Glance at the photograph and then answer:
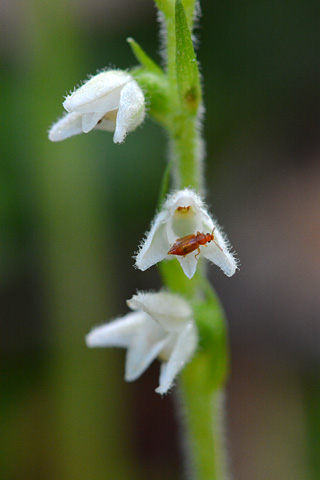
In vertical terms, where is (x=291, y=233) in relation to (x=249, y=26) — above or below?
below

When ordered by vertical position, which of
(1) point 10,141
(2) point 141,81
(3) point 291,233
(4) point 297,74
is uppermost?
(4) point 297,74

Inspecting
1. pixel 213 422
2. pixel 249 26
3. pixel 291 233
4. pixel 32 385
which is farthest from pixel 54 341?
pixel 249 26

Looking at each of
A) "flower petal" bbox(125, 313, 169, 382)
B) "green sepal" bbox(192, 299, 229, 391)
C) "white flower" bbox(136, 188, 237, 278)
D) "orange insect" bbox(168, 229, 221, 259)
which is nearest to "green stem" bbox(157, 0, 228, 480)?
"green sepal" bbox(192, 299, 229, 391)

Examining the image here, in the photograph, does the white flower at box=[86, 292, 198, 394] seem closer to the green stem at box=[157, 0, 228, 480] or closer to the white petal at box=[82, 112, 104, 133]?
the green stem at box=[157, 0, 228, 480]

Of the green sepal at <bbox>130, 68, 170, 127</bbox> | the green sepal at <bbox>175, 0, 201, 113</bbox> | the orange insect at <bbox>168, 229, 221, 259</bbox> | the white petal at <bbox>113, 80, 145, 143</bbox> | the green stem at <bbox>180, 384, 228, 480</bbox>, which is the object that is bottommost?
the green stem at <bbox>180, 384, 228, 480</bbox>

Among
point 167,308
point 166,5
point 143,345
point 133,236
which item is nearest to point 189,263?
point 167,308

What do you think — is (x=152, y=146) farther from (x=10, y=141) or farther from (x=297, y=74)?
(x=297, y=74)
